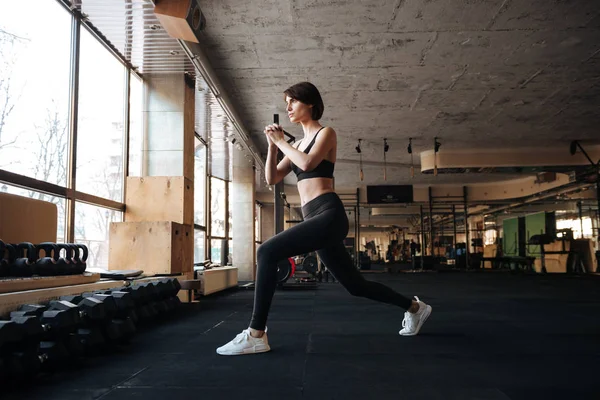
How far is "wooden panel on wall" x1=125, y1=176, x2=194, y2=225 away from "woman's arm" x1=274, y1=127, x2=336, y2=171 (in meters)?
3.45

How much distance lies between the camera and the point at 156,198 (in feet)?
18.4

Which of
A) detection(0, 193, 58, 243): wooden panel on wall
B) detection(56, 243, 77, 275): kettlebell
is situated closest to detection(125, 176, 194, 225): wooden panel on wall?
detection(0, 193, 58, 243): wooden panel on wall

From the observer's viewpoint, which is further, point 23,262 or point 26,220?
point 26,220

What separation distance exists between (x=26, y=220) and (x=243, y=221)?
29.6ft

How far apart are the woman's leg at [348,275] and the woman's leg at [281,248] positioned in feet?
0.52

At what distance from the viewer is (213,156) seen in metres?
10.7

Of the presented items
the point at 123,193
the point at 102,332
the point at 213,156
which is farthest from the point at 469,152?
the point at 102,332

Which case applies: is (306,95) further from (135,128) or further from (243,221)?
(243,221)

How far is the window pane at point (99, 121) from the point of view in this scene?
15.8 feet

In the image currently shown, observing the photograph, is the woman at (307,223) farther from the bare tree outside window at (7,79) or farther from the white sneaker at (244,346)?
the bare tree outside window at (7,79)

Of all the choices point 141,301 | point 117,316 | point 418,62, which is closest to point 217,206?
point 418,62

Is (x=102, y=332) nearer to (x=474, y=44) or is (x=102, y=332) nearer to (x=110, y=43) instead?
(x=110, y=43)

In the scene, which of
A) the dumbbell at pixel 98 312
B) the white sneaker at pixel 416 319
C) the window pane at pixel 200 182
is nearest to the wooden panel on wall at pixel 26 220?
the dumbbell at pixel 98 312

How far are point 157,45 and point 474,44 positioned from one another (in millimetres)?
3559
